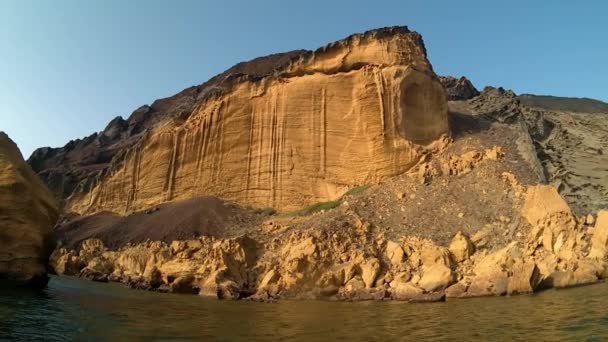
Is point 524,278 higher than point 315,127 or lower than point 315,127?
lower

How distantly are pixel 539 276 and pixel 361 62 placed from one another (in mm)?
21849

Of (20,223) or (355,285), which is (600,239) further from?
(20,223)

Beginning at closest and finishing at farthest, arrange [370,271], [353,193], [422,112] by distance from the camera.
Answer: [370,271]
[353,193]
[422,112]

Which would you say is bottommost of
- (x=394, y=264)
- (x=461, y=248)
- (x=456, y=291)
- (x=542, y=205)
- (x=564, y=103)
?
(x=456, y=291)

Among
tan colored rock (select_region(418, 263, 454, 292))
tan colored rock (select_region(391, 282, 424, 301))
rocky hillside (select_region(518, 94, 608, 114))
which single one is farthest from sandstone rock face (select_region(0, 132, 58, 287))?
rocky hillside (select_region(518, 94, 608, 114))

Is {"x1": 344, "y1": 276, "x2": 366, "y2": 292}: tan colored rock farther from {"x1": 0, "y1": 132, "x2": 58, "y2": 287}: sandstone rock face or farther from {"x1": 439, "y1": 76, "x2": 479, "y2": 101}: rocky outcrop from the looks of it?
{"x1": 439, "y1": 76, "x2": 479, "y2": 101}: rocky outcrop

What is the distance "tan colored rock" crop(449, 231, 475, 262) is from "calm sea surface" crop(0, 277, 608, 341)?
5.17 meters

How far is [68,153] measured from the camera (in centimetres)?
9669

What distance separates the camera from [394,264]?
24.7 metres

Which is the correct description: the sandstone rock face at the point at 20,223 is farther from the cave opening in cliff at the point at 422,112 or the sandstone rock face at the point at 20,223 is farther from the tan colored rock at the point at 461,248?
the cave opening in cliff at the point at 422,112

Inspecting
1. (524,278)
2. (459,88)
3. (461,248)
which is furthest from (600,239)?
(459,88)

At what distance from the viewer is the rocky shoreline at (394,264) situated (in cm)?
2091

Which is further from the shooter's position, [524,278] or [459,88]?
[459,88]

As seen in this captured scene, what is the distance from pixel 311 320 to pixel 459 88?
5627 cm
